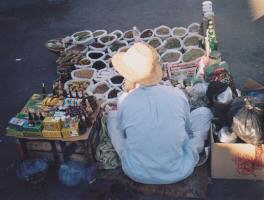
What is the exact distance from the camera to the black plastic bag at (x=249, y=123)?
3.41 meters

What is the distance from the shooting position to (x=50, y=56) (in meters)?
6.18

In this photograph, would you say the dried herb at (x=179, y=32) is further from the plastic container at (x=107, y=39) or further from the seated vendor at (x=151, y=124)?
Answer: the seated vendor at (x=151, y=124)

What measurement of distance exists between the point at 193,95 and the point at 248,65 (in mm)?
1270

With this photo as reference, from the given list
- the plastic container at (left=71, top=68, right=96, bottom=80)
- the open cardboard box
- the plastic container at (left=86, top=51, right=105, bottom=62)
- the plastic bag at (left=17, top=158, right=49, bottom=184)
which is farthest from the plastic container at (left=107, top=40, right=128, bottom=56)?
the open cardboard box

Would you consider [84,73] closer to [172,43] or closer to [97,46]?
[97,46]

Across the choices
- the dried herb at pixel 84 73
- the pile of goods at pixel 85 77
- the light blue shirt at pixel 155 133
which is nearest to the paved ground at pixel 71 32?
the light blue shirt at pixel 155 133

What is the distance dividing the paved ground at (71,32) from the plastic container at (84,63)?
478mm

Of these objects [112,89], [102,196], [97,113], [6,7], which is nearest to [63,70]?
[112,89]

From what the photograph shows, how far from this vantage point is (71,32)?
22.4 feet

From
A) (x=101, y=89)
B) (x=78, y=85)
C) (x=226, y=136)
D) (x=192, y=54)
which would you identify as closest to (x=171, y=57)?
(x=192, y=54)

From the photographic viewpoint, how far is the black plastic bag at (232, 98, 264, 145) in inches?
134

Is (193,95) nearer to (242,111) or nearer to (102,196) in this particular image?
(242,111)

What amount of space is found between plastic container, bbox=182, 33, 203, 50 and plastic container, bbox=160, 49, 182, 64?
0.18 metres

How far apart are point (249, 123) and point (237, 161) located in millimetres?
401
